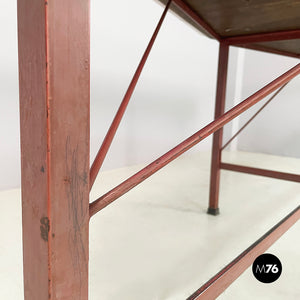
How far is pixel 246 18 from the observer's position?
4.00 feet

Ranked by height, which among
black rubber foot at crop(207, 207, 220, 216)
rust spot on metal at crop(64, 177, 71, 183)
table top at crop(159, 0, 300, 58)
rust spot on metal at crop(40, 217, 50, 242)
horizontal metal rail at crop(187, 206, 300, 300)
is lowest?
black rubber foot at crop(207, 207, 220, 216)

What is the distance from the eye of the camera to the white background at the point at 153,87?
2176 mm

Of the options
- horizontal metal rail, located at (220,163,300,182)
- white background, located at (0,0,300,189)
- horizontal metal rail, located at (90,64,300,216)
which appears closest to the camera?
horizontal metal rail, located at (90,64,300,216)

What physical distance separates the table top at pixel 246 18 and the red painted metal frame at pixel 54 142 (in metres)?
0.79

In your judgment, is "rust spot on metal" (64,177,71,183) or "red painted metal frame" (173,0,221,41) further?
"red painted metal frame" (173,0,221,41)

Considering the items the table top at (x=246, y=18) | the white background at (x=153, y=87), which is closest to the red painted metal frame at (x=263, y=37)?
the table top at (x=246, y=18)

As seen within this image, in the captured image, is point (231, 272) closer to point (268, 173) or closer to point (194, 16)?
point (194, 16)

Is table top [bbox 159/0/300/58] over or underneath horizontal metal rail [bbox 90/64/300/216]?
over

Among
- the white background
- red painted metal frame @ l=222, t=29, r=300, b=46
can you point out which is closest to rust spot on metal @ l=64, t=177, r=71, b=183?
red painted metal frame @ l=222, t=29, r=300, b=46

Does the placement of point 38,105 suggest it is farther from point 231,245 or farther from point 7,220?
point 7,220

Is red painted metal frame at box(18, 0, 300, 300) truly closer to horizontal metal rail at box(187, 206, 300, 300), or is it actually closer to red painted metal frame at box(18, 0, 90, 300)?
red painted metal frame at box(18, 0, 90, 300)

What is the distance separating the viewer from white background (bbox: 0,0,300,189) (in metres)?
2.18

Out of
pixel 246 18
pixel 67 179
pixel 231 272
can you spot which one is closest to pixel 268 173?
pixel 246 18

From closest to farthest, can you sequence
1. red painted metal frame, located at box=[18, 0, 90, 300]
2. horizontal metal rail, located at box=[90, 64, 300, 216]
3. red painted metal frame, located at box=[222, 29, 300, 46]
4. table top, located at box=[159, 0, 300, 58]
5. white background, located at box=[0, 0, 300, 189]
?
red painted metal frame, located at box=[18, 0, 90, 300] → horizontal metal rail, located at box=[90, 64, 300, 216] → table top, located at box=[159, 0, 300, 58] → red painted metal frame, located at box=[222, 29, 300, 46] → white background, located at box=[0, 0, 300, 189]
